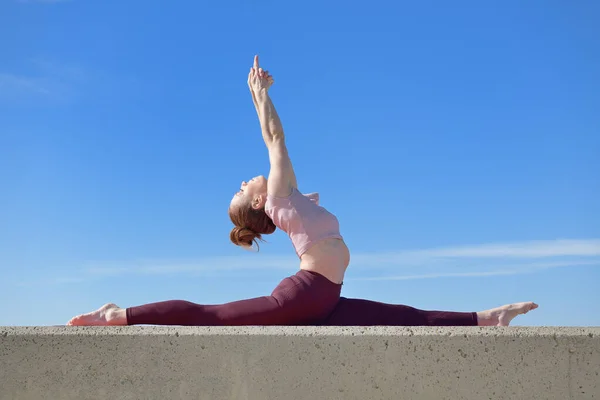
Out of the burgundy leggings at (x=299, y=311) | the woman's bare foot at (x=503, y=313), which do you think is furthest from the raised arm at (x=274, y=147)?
the woman's bare foot at (x=503, y=313)

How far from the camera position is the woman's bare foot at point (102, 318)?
3.01 m

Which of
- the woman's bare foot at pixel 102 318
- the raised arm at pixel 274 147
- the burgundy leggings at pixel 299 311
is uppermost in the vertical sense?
the raised arm at pixel 274 147

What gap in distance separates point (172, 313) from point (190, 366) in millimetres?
431

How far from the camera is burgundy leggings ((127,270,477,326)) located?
3041 millimetres

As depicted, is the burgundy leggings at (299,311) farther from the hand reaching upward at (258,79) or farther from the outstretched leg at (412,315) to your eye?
the hand reaching upward at (258,79)

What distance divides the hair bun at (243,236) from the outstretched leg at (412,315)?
56cm

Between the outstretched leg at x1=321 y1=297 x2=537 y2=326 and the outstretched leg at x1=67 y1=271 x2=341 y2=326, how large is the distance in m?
0.17

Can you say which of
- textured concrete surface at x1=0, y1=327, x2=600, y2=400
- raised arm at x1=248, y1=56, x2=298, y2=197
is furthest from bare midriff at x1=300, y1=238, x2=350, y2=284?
textured concrete surface at x1=0, y1=327, x2=600, y2=400

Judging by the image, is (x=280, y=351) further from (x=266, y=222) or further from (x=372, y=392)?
(x=266, y=222)

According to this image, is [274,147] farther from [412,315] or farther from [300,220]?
[412,315]

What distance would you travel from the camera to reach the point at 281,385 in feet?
8.49

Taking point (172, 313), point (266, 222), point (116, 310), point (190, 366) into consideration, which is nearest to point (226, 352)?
point (190, 366)

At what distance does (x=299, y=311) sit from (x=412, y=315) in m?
0.63

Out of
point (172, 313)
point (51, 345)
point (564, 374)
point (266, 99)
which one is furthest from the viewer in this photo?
point (266, 99)
